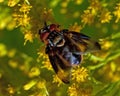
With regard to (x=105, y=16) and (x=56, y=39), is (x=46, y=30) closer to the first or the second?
(x=56, y=39)

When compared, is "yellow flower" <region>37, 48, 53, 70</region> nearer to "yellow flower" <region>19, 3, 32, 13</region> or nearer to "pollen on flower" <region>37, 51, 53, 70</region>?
"pollen on flower" <region>37, 51, 53, 70</region>

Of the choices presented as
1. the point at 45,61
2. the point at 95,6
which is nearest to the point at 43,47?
the point at 45,61

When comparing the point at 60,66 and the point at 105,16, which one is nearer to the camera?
the point at 60,66

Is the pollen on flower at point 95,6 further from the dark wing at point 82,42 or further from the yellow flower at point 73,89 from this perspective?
the yellow flower at point 73,89

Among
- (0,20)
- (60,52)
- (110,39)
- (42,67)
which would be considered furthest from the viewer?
(0,20)

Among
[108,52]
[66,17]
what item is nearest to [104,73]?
[108,52]

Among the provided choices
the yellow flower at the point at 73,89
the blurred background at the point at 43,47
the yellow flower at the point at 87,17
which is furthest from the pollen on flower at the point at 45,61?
the yellow flower at the point at 87,17

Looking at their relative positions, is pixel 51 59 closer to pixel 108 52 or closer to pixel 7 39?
pixel 108 52
